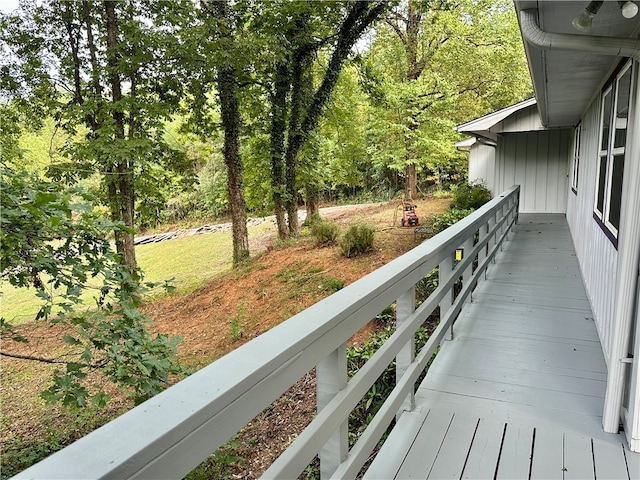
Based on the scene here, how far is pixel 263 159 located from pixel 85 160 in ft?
16.2

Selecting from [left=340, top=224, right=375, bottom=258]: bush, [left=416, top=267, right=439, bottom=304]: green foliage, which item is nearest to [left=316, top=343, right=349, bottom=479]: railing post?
[left=416, top=267, right=439, bottom=304]: green foliage

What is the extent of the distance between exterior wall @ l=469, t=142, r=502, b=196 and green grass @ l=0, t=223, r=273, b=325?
892 centimetres

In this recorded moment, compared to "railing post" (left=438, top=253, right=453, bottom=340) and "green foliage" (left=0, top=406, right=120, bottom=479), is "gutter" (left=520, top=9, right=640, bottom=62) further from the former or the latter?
"green foliage" (left=0, top=406, right=120, bottom=479)

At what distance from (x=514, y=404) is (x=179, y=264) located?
51.2ft

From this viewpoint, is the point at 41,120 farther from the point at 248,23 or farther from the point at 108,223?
the point at 108,223

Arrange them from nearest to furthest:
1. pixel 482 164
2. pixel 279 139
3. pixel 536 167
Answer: pixel 536 167, pixel 279 139, pixel 482 164

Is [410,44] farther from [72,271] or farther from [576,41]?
[72,271]

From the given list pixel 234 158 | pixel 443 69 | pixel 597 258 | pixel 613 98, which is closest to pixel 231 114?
pixel 234 158

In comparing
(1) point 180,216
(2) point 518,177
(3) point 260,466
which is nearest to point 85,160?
(3) point 260,466

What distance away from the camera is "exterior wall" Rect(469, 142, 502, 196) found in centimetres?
1387

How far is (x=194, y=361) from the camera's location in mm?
6547

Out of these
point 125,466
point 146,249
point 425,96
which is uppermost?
point 425,96

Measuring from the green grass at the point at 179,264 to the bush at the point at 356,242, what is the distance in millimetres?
4398

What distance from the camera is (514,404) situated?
8.34ft
